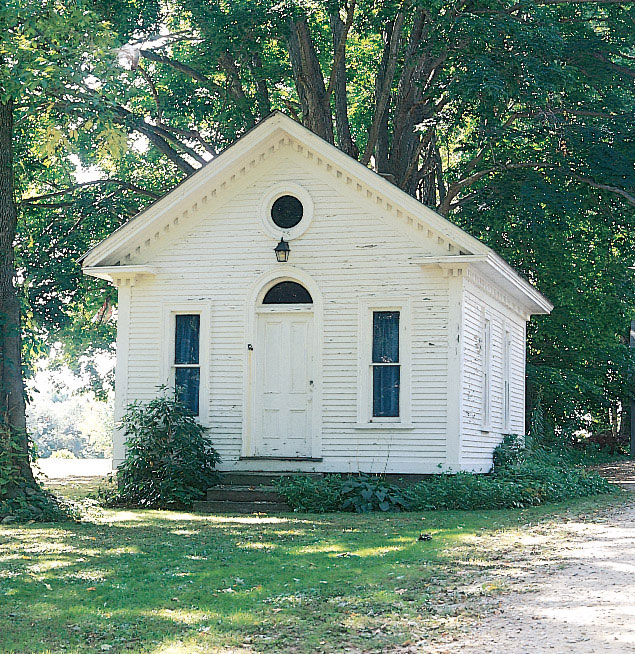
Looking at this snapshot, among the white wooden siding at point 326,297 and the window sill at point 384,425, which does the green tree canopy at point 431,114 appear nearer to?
the white wooden siding at point 326,297

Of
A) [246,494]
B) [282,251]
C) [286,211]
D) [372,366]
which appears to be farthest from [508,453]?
[286,211]

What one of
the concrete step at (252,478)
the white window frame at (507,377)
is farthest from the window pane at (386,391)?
the white window frame at (507,377)

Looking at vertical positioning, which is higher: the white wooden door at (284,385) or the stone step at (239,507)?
the white wooden door at (284,385)

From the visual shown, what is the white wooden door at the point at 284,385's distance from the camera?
55.6 feet

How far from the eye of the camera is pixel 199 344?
17.5 meters

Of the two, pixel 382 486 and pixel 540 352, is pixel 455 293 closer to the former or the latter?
pixel 382 486

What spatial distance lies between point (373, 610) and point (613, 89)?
19.7 metres

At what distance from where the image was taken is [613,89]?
78.9ft

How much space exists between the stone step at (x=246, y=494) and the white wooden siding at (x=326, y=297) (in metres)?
1.13

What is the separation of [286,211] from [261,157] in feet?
3.37

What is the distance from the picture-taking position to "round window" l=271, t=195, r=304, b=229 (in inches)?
679

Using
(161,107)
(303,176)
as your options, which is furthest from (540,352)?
(303,176)

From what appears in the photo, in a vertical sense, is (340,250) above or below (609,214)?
below

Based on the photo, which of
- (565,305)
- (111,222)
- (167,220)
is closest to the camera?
(167,220)
